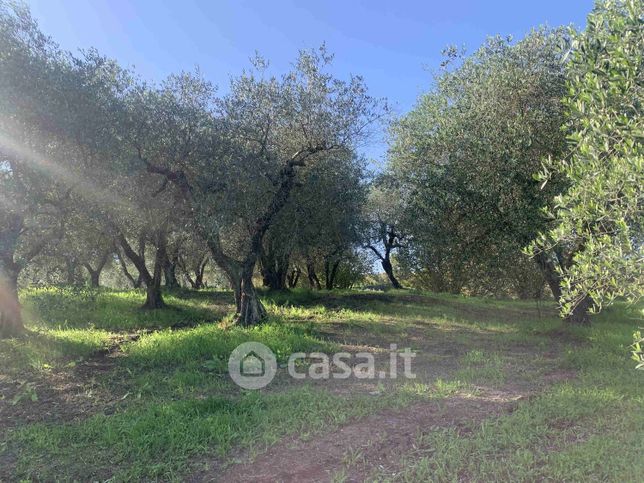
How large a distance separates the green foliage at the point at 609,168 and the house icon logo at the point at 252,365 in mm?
4364

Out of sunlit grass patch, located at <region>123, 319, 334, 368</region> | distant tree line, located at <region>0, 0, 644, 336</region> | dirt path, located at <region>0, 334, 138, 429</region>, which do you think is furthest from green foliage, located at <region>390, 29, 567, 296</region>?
dirt path, located at <region>0, 334, 138, 429</region>

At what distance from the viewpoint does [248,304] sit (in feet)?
35.9

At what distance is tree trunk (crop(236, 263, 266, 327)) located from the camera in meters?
10.8

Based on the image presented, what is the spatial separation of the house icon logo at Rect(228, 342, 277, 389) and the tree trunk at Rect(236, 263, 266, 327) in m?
2.48

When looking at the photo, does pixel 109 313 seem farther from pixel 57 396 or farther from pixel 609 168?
pixel 609 168

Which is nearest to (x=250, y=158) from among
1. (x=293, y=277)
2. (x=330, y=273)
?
(x=330, y=273)

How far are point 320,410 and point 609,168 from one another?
369 centimetres

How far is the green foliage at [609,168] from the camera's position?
297 cm

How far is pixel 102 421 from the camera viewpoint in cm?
499

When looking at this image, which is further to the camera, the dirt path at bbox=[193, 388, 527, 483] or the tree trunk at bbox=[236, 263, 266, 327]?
the tree trunk at bbox=[236, 263, 266, 327]

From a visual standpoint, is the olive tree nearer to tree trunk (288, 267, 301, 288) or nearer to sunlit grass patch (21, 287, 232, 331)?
sunlit grass patch (21, 287, 232, 331)

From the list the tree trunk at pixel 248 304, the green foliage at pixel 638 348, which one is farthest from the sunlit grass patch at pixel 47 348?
the green foliage at pixel 638 348

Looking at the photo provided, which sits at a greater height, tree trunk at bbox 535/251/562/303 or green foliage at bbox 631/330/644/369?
tree trunk at bbox 535/251/562/303

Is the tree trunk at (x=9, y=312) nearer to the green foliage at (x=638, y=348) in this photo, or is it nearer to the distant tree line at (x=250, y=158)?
the distant tree line at (x=250, y=158)
